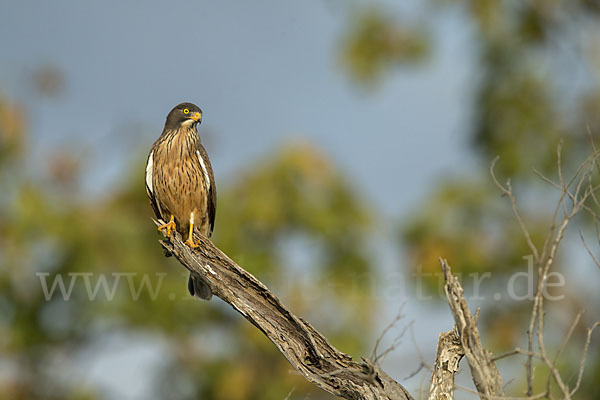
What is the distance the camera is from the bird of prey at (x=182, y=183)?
569cm

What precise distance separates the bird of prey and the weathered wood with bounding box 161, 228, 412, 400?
5.12 feet

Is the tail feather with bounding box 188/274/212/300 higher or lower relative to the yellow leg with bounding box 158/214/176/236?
lower

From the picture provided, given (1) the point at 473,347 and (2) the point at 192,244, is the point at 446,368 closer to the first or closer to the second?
(1) the point at 473,347

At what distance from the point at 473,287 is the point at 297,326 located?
9.62 meters

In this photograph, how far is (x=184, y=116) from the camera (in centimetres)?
616

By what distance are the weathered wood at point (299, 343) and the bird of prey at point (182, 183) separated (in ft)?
5.12

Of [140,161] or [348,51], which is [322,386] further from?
[140,161]

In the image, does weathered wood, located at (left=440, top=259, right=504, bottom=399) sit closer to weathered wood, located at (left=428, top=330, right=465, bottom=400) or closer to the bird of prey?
weathered wood, located at (left=428, top=330, right=465, bottom=400)

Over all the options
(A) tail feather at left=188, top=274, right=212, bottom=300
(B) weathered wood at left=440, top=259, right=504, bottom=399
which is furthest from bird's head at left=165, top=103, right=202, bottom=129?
(B) weathered wood at left=440, top=259, right=504, bottom=399

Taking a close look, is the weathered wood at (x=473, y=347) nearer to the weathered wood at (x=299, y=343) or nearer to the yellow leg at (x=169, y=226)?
the weathered wood at (x=299, y=343)

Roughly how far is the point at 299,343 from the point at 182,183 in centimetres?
241

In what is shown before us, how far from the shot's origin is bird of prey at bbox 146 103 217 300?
569 cm

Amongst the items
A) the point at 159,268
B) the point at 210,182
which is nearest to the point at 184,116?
the point at 210,182

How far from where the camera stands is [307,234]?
47.5 feet
